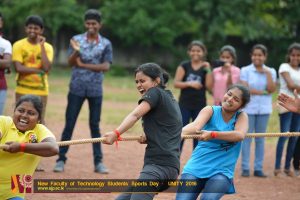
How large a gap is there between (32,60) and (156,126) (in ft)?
12.4

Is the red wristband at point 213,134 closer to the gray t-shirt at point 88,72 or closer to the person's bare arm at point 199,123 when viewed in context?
the person's bare arm at point 199,123

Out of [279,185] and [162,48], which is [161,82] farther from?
[162,48]

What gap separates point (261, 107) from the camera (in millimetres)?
9680

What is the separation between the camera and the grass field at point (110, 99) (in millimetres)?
15773

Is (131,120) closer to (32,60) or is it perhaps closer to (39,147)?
(39,147)

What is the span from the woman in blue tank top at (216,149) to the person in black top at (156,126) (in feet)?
0.94

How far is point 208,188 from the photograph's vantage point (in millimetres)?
5863

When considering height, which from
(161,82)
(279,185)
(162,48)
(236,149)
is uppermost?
(162,48)

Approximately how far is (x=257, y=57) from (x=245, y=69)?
0.27 m

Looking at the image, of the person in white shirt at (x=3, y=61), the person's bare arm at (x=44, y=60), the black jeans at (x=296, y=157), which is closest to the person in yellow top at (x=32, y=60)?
the person's bare arm at (x=44, y=60)

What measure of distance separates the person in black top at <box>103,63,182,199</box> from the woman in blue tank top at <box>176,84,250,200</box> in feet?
0.94

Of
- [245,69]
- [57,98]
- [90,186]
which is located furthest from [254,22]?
[90,186]

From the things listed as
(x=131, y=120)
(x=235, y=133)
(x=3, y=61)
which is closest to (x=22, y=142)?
(x=131, y=120)

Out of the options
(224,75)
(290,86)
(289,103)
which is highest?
(224,75)
